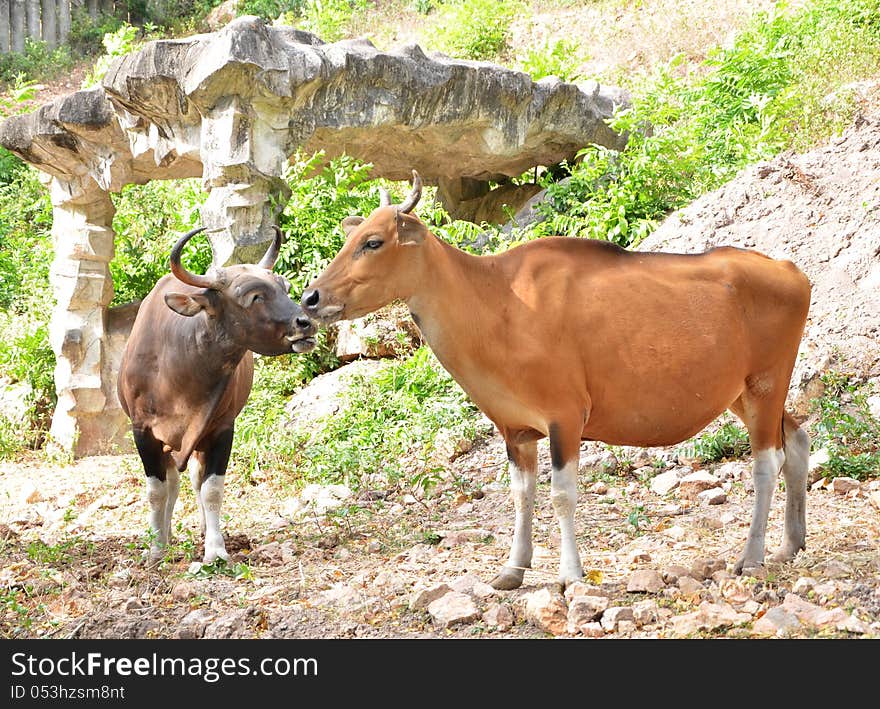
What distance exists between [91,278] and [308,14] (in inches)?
558

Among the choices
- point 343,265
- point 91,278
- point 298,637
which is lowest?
point 91,278

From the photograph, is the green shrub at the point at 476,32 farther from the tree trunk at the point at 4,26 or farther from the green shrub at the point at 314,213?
the tree trunk at the point at 4,26

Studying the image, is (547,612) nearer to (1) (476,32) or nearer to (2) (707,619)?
(2) (707,619)

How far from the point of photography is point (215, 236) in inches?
396

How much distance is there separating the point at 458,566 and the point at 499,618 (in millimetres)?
1198

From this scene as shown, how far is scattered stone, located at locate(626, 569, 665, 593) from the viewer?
477cm

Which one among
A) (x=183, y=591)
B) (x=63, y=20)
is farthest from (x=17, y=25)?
(x=183, y=591)

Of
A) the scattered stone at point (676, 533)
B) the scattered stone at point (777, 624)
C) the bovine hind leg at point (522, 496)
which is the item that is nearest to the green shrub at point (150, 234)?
the scattered stone at point (676, 533)

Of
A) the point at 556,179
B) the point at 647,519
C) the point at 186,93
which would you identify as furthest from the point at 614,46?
the point at 647,519

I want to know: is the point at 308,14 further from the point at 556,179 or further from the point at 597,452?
the point at 597,452

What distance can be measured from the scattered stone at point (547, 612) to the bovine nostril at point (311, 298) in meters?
1.63

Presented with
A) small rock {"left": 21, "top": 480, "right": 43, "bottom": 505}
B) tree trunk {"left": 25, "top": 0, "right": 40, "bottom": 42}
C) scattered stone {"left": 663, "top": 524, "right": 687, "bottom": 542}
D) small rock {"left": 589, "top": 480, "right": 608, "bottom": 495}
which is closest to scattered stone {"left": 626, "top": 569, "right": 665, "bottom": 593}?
scattered stone {"left": 663, "top": 524, "right": 687, "bottom": 542}

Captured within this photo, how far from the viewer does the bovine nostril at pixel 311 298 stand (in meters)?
4.75
